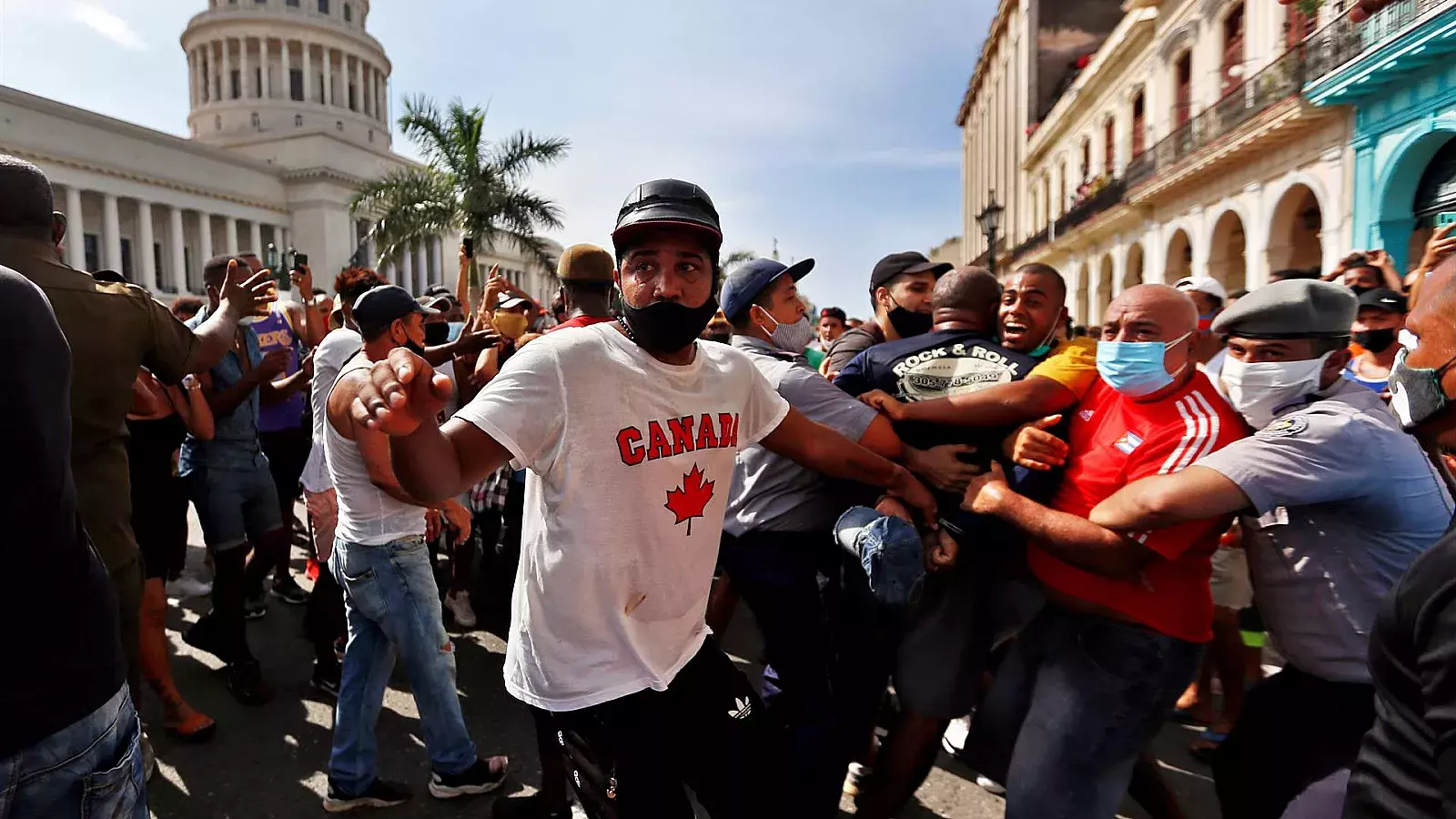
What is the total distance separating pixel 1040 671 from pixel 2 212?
3.32 m

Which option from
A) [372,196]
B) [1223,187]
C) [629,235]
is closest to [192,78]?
[372,196]

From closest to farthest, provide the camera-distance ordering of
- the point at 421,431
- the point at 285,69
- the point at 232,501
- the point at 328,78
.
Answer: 1. the point at 421,431
2. the point at 232,501
3. the point at 285,69
4. the point at 328,78

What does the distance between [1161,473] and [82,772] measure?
8.59 ft

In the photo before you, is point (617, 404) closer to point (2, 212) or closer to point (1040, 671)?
point (1040, 671)

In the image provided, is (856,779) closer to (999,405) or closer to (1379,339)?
(999,405)

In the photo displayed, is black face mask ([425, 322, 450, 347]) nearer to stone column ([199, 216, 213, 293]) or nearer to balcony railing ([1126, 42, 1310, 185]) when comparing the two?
balcony railing ([1126, 42, 1310, 185])

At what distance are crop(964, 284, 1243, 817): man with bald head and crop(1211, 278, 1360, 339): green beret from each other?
15 cm

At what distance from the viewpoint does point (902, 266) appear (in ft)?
12.1

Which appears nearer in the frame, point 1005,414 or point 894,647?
point 1005,414

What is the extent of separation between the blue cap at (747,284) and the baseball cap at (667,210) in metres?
1.06

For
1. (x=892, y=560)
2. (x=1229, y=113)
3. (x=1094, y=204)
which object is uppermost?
(x=1229, y=113)

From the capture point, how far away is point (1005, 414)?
2541 millimetres

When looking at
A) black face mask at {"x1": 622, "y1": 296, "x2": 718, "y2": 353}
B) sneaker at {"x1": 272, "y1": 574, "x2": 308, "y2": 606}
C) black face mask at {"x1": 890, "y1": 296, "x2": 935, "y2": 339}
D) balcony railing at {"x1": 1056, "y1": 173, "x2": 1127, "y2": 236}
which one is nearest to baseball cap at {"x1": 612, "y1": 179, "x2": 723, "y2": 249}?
black face mask at {"x1": 622, "y1": 296, "x2": 718, "y2": 353}

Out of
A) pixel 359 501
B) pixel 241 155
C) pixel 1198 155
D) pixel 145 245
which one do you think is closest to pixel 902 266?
pixel 359 501
